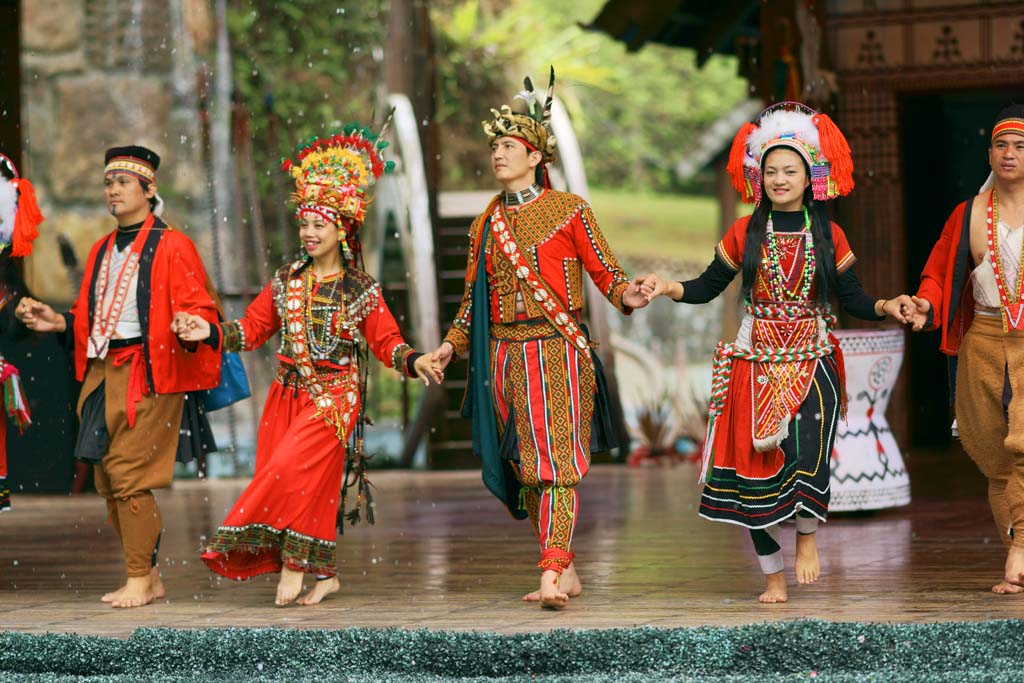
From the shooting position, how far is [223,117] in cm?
1524

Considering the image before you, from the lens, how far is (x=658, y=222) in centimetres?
2658

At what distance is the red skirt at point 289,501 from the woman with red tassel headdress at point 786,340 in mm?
1317

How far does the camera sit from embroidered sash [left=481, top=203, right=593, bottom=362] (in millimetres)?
5852

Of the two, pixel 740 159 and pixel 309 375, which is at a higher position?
pixel 740 159

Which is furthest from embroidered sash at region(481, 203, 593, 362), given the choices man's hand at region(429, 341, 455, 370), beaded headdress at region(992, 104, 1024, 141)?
beaded headdress at region(992, 104, 1024, 141)

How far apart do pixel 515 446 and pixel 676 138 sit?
21186 millimetres

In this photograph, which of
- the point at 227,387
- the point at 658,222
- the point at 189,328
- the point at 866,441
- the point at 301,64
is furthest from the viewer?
the point at 658,222

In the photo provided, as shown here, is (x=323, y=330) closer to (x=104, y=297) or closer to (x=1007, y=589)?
(x=104, y=297)

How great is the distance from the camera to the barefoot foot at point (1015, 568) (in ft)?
18.4

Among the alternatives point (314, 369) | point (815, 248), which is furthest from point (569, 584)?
point (815, 248)

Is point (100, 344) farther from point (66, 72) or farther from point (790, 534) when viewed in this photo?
point (66, 72)

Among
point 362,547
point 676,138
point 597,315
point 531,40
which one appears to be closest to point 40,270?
point 597,315

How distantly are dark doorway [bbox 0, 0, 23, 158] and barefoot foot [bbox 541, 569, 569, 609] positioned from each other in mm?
3367

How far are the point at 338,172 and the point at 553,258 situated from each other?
86 cm
